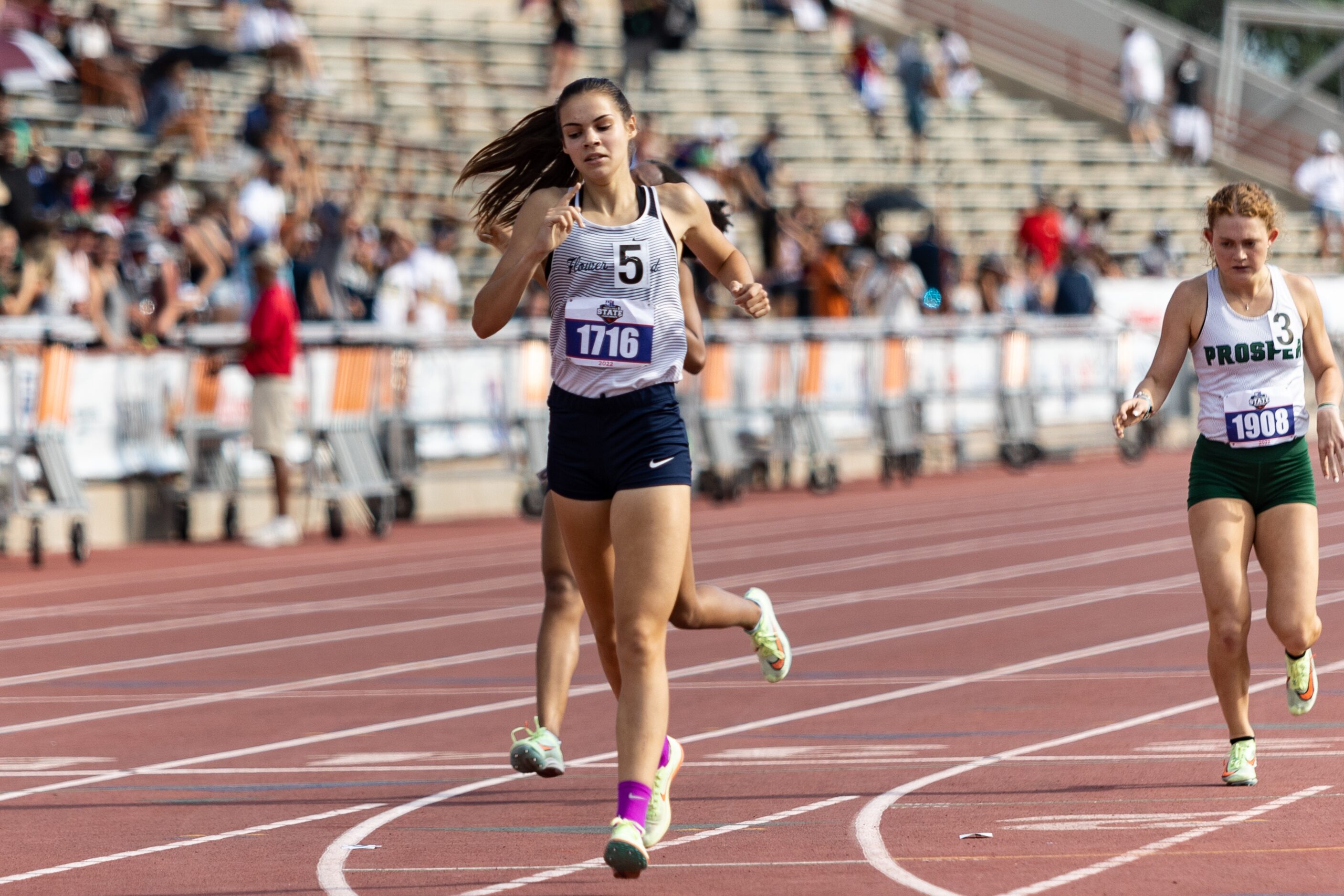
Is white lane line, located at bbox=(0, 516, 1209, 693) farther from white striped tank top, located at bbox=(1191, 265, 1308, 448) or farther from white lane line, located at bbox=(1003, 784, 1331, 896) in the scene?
white lane line, located at bbox=(1003, 784, 1331, 896)

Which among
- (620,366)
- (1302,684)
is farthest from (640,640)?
(1302,684)

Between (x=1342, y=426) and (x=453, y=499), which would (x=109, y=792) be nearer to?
(x=1342, y=426)

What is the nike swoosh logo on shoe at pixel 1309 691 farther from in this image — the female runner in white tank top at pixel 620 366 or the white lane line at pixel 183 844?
the white lane line at pixel 183 844

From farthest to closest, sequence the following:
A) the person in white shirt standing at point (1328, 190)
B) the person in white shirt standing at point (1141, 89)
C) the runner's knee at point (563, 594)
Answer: the person in white shirt standing at point (1141, 89)
the person in white shirt standing at point (1328, 190)
the runner's knee at point (563, 594)

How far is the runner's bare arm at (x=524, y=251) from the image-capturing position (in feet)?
20.3

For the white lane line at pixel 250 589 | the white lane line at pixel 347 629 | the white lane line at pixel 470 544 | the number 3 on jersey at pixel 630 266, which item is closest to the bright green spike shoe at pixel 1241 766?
the number 3 on jersey at pixel 630 266

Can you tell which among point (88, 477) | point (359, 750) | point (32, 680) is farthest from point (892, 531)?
point (359, 750)

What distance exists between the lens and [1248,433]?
7480mm

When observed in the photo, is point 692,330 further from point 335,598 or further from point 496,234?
point 335,598

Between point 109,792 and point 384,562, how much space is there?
940cm

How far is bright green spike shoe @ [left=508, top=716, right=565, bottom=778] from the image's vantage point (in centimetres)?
749

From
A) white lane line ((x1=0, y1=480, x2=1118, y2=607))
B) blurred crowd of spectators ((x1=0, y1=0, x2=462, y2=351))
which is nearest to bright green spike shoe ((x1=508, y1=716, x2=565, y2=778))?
white lane line ((x1=0, y1=480, x2=1118, y2=607))

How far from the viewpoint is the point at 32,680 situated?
11305 millimetres

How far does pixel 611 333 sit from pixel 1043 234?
2680 centimetres
